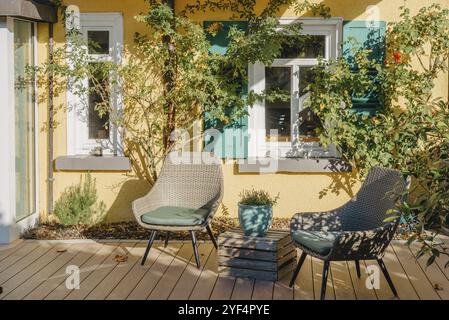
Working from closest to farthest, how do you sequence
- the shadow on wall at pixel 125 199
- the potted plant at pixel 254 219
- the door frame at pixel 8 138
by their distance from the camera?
the potted plant at pixel 254 219 < the door frame at pixel 8 138 < the shadow on wall at pixel 125 199

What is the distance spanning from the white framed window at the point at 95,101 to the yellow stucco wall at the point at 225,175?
0.08m

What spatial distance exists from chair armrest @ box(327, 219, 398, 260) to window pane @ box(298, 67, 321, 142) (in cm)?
283

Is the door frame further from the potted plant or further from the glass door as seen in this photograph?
the potted plant

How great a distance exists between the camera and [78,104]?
7.80m

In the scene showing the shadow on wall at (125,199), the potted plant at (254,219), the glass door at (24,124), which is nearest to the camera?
the potted plant at (254,219)

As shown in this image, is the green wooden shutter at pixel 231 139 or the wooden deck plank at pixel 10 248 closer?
the wooden deck plank at pixel 10 248

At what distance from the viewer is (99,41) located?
7.79 metres

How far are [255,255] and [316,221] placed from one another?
0.54 meters

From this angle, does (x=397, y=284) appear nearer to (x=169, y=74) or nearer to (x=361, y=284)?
(x=361, y=284)

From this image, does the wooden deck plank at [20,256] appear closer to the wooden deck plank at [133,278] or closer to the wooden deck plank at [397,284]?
the wooden deck plank at [133,278]

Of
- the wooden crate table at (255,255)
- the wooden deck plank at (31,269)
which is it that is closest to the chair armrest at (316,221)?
the wooden crate table at (255,255)

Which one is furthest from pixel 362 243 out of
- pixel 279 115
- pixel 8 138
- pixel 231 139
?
pixel 8 138

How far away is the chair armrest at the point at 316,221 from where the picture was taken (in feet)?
18.1
